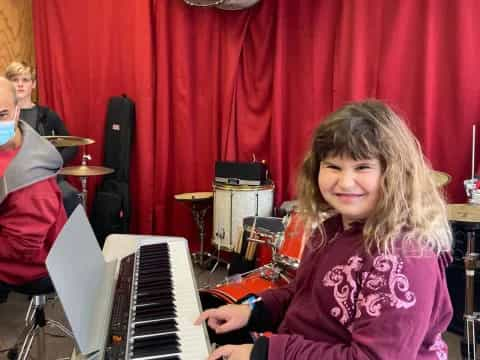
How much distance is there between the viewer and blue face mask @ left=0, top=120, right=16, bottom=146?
1.86 metres

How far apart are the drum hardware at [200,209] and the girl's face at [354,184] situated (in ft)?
9.33

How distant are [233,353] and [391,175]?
553 mm

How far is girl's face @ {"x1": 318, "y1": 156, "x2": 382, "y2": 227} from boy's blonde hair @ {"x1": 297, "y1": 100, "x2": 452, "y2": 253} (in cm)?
2

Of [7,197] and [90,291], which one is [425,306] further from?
[7,197]

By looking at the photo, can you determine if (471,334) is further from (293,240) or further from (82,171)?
(82,171)

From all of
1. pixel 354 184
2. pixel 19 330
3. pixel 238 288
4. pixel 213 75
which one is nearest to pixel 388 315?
pixel 354 184

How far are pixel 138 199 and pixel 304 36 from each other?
7.01 feet

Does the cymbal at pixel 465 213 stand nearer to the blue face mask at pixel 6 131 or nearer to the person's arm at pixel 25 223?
the person's arm at pixel 25 223

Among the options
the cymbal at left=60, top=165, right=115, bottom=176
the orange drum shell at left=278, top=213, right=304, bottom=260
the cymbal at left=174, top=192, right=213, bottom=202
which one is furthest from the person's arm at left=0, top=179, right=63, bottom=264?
the cymbal at left=174, top=192, right=213, bottom=202

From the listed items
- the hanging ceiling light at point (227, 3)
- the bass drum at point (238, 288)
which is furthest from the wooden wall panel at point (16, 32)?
the bass drum at point (238, 288)

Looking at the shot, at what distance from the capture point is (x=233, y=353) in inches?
41.4

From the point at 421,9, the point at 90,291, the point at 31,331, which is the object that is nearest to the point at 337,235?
the point at 90,291

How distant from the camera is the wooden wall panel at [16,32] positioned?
397cm

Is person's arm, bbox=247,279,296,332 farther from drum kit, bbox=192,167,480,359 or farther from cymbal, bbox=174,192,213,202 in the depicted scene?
cymbal, bbox=174,192,213,202
